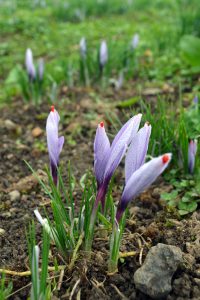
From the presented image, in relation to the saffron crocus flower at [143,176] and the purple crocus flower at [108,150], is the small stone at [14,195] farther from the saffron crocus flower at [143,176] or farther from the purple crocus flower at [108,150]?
the saffron crocus flower at [143,176]

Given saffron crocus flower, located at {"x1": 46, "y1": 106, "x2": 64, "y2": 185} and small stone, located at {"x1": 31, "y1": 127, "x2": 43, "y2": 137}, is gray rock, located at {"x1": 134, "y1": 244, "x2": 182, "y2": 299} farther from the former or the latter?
small stone, located at {"x1": 31, "y1": 127, "x2": 43, "y2": 137}

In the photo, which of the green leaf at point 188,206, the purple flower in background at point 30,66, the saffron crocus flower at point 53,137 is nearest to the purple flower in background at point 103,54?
the purple flower in background at point 30,66

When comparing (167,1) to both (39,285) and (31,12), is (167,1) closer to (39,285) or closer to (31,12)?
(31,12)

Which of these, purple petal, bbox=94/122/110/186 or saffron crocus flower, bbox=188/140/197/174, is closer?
purple petal, bbox=94/122/110/186

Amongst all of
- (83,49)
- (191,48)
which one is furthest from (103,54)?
(191,48)

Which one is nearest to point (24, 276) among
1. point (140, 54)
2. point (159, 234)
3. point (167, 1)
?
point (159, 234)

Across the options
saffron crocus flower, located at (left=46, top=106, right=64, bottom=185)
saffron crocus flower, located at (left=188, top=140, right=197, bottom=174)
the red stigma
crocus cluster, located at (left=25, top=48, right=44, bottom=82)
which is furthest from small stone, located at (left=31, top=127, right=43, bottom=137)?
the red stigma

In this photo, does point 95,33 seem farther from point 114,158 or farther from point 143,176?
point 143,176
